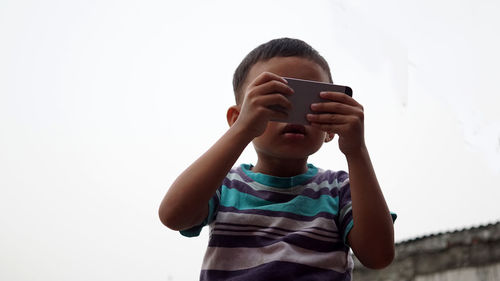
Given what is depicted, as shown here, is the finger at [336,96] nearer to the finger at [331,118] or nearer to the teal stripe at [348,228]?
the finger at [331,118]

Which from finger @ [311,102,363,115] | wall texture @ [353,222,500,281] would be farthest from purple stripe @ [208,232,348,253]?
wall texture @ [353,222,500,281]

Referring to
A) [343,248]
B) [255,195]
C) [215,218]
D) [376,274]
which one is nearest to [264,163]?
[255,195]

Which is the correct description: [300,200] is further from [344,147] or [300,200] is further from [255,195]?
[344,147]

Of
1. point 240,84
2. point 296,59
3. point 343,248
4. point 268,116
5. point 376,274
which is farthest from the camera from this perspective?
point 376,274

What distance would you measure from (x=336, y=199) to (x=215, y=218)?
0.36m

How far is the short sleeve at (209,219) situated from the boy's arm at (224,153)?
0.27 feet

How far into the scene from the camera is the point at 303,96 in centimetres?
113

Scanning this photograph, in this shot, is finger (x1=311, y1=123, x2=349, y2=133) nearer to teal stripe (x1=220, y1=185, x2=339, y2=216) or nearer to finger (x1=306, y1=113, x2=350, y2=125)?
finger (x1=306, y1=113, x2=350, y2=125)

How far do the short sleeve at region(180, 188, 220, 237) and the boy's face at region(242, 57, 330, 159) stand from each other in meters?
0.21

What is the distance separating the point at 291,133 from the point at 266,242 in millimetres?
314

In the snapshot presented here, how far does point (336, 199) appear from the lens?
134 cm

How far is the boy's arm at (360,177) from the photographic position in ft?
3.68

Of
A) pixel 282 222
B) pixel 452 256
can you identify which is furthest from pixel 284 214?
pixel 452 256

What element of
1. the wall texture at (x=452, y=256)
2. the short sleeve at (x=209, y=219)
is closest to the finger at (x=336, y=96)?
the short sleeve at (x=209, y=219)
